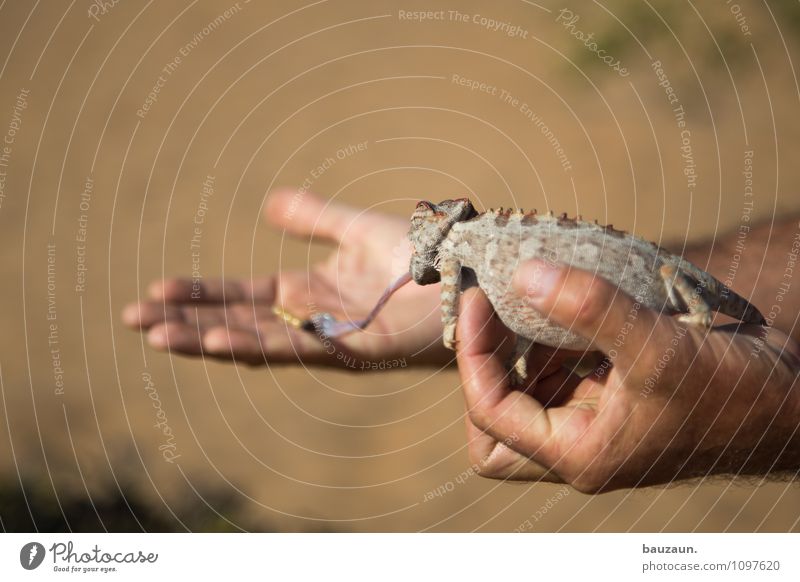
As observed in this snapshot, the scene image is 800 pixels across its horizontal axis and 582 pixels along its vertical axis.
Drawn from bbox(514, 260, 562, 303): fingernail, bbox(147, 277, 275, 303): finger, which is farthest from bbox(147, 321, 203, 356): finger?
bbox(514, 260, 562, 303): fingernail

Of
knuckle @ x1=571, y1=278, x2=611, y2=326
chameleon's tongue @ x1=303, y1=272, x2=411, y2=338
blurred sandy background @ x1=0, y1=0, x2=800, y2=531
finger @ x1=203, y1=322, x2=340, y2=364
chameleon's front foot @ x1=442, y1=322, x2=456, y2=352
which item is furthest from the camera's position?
blurred sandy background @ x1=0, y1=0, x2=800, y2=531

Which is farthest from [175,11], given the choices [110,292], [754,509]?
[754,509]

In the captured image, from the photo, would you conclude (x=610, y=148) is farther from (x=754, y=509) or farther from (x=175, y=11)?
(x=175, y=11)

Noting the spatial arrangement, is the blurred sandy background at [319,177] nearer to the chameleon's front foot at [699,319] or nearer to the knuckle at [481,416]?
the knuckle at [481,416]

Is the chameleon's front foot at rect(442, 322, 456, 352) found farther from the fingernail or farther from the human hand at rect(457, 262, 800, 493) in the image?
the fingernail

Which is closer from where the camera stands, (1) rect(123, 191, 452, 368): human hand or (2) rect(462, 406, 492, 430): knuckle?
(2) rect(462, 406, 492, 430): knuckle

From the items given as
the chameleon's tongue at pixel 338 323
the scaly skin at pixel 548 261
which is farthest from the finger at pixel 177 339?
the scaly skin at pixel 548 261
